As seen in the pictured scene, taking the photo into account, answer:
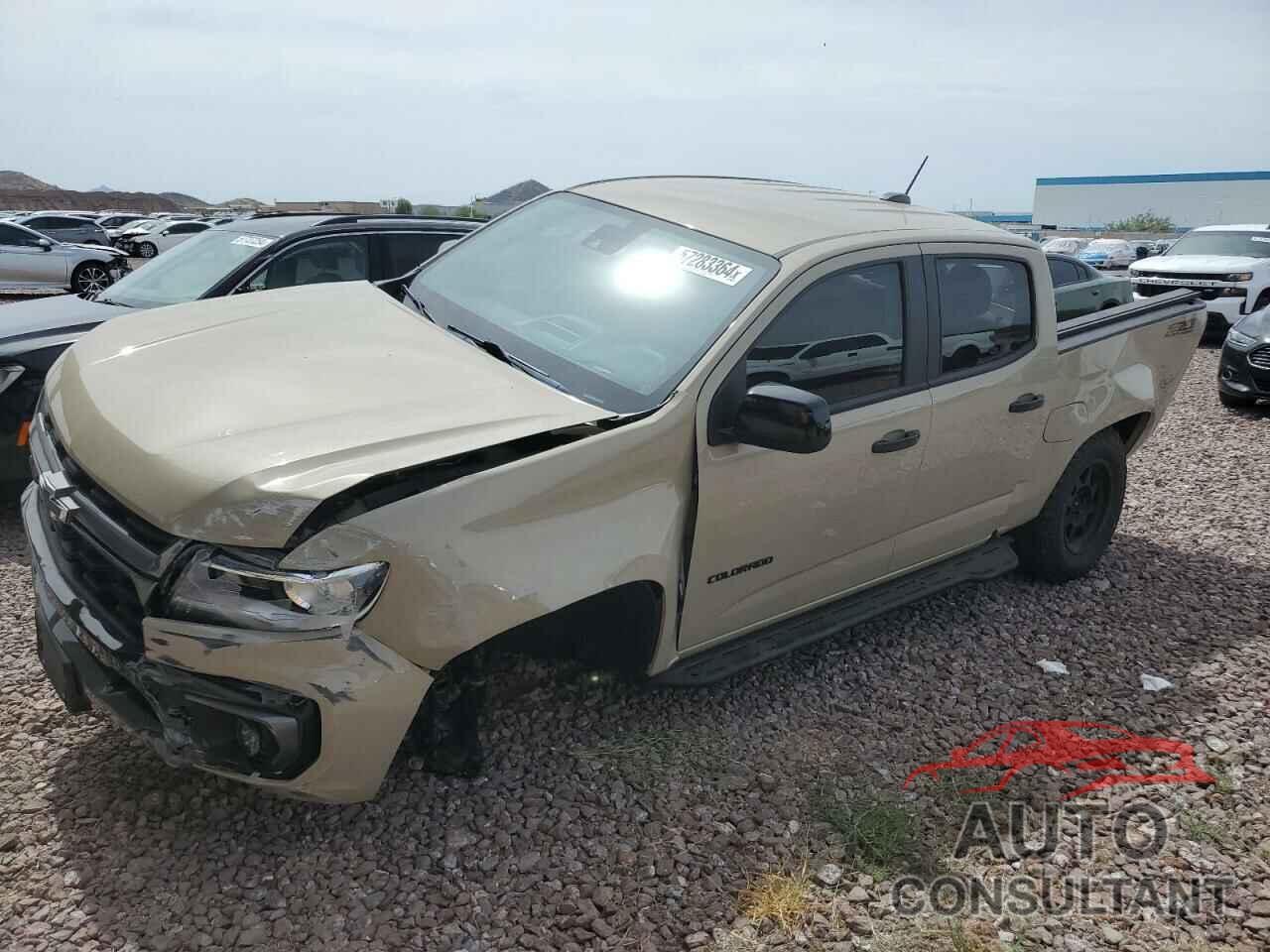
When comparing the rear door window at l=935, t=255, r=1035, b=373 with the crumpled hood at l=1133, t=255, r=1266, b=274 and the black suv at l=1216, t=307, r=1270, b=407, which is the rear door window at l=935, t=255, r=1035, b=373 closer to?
the black suv at l=1216, t=307, r=1270, b=407

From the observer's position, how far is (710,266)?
343 cm

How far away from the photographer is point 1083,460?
4820 millimetres

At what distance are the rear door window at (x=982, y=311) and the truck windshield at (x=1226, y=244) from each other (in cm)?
1197

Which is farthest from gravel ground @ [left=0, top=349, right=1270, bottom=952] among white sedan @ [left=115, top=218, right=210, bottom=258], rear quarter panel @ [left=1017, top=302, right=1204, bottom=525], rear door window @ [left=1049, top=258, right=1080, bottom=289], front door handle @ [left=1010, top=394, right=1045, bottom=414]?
white sedan @ [left=115, top=218, right=210, bottom=258]

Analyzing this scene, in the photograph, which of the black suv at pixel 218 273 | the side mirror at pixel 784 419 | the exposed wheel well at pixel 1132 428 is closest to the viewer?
the side mirror at pixel 784 419

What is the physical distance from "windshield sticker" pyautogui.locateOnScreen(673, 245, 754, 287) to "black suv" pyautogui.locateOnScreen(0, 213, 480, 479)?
95.2 inches

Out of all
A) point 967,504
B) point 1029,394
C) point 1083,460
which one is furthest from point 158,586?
point 1083,460

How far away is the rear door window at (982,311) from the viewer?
389cm

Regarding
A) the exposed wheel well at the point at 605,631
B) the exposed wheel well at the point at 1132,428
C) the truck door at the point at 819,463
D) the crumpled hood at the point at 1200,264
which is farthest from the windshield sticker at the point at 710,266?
Answer: the crumpled hood at the point at 1200,264

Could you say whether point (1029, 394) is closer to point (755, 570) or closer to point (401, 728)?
point (755, 570)

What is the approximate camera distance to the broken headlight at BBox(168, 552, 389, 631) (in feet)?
7.71

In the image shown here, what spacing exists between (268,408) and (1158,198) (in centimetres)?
9389

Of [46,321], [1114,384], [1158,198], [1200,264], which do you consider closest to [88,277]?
[46,321]

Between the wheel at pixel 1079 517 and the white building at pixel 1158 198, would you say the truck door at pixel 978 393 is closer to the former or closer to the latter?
the wheel at pixel 1079 517
